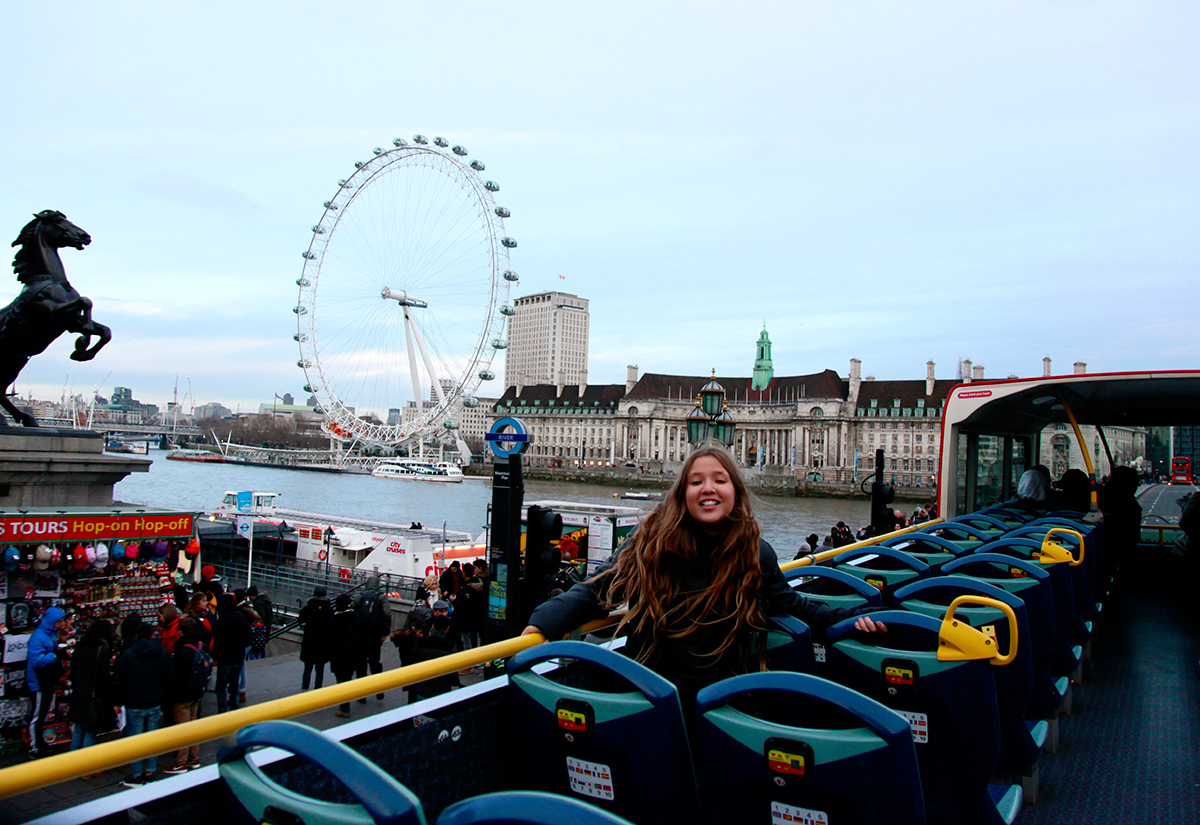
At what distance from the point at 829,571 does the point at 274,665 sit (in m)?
9.02

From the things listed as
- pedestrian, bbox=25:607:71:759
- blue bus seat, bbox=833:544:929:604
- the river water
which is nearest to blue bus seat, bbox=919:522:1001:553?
blue bus seat, bbox=833:544:929:604

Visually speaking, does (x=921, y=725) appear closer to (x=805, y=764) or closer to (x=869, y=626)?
(x=869, y=626)

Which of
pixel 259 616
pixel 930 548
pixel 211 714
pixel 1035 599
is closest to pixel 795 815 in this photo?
pixel 1035 599

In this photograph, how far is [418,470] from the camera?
81125 mm

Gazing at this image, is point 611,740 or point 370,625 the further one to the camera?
point 370,625

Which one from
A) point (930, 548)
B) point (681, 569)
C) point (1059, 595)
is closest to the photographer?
point (681, 569)

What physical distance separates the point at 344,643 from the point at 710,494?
660 cm

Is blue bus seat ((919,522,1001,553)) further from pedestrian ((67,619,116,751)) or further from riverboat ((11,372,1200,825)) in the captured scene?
pedestrian ((67,619,116,751))

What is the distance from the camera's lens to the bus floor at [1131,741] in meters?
3.19

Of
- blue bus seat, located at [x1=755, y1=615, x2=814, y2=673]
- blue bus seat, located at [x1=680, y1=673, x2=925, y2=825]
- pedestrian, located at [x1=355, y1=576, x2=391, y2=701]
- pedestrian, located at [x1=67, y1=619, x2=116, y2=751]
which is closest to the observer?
blue bus seat, located at [x1=680, y1=673, x2=925, y2=825]

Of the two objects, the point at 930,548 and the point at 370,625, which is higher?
the point at 930,548

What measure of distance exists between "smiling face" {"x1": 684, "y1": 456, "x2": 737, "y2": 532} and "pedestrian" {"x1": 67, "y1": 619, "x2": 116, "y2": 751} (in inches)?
228

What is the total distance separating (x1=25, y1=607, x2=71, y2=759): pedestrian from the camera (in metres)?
6.67

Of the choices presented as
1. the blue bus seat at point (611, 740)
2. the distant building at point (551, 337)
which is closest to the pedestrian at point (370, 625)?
the blue bus seat at point (611, 740)
